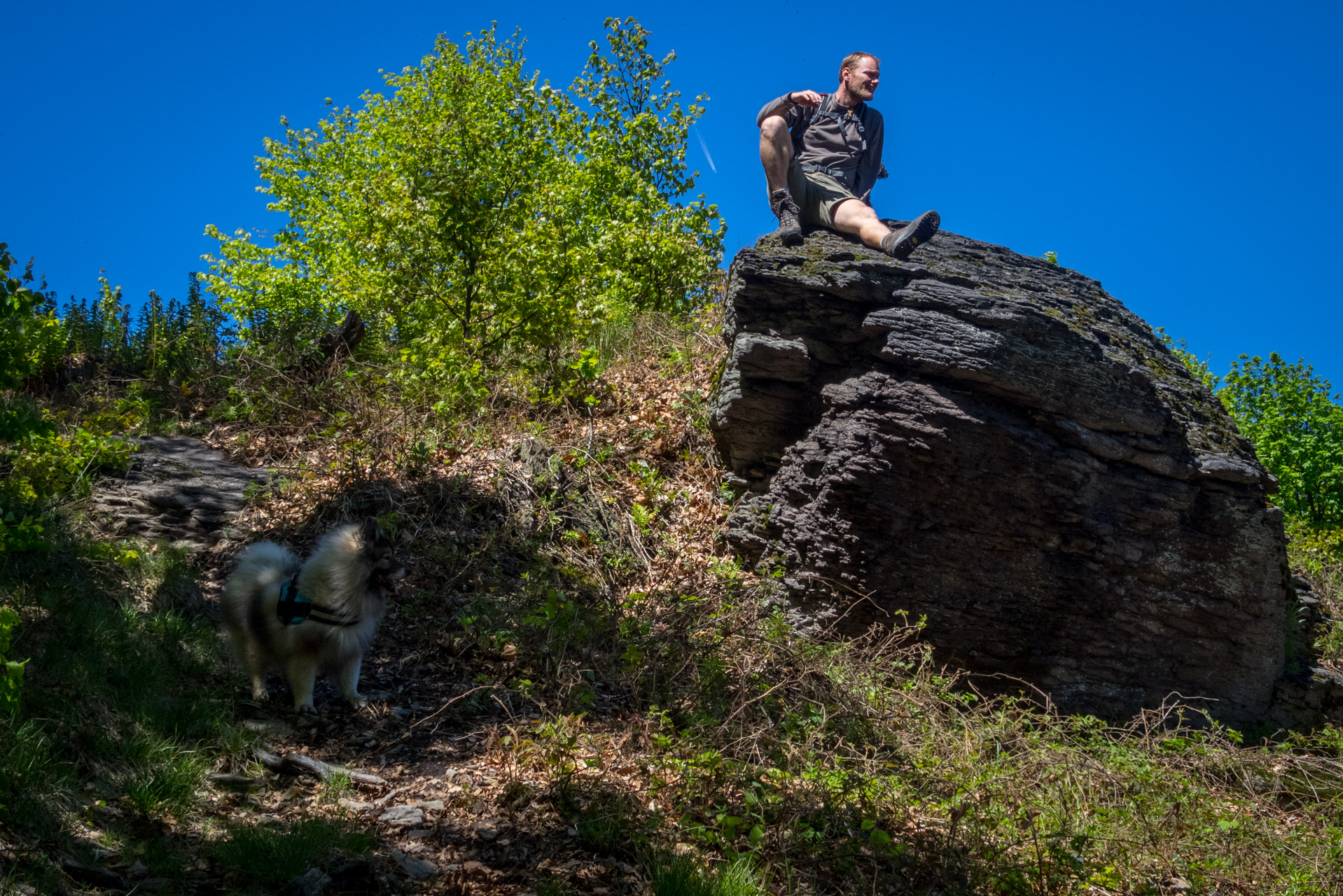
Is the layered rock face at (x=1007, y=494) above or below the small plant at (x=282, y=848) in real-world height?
above

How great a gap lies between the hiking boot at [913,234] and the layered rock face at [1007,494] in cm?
24

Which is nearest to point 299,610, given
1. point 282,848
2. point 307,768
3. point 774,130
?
point 307,768

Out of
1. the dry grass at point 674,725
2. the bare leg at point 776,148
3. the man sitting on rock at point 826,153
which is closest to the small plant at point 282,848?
the dry grass at point 674,725

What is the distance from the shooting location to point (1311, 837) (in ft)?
18.0

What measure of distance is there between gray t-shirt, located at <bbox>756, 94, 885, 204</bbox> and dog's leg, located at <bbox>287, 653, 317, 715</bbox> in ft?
21.9

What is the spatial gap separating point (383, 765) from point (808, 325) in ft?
18.0

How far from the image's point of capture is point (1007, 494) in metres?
7.64

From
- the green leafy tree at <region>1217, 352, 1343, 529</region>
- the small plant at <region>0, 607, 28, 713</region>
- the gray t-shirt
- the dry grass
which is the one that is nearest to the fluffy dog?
the dry grass

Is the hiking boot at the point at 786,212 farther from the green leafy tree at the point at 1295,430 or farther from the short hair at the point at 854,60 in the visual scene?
the green leafy tree at the point at 1295,430

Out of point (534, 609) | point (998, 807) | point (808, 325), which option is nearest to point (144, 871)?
point (534, 609)

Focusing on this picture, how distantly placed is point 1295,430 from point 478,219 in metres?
20.6

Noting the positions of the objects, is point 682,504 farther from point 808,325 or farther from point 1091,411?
point 1091,411

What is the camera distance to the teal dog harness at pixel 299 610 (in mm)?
5160

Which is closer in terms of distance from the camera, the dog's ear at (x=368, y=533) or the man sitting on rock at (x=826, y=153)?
the dog's ear at (x=368, y=533)
